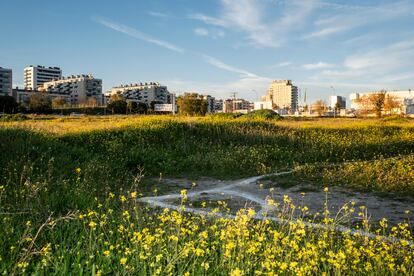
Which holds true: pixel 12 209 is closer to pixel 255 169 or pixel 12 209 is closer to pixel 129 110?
pixel 255 169

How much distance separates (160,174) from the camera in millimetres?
9125

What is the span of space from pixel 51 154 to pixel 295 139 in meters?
12.1

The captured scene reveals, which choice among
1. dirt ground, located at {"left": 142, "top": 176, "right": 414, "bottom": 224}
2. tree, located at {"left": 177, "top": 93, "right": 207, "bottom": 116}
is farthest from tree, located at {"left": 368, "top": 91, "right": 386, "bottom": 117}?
dirt ground, located at {"left": 142, "top": 176, "right": 414, "bottom": 224}

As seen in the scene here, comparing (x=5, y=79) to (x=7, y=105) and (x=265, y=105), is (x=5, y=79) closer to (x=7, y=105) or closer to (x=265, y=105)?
(x=7, y=105)

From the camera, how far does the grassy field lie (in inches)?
217

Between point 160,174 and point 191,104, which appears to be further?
point 191,104

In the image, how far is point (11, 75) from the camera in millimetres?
152500

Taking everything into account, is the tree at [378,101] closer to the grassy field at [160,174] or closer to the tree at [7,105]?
the grassy field at [160,174]

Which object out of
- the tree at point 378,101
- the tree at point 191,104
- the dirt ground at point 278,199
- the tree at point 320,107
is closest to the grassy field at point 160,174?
the dirt ground at point 278,199

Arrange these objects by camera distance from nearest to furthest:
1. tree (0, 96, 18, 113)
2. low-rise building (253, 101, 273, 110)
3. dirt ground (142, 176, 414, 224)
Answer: dirt ground (142, 176, 414, 224) → tree (0, 96, 18, 113) → low-rise building (253, 101, 273, 110)

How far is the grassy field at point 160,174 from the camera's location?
552 centimetres

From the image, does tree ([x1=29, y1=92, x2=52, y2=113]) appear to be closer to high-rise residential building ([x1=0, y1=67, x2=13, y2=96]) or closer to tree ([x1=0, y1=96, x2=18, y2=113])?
tree ([x1=0, y1=96, x2=18, y2=113])

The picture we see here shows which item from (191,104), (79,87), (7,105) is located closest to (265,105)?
(191,104)

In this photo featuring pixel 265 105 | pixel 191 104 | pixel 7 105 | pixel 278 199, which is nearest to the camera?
pixel 278 199
